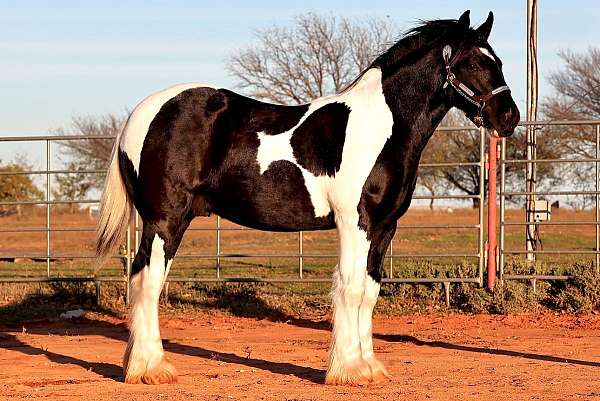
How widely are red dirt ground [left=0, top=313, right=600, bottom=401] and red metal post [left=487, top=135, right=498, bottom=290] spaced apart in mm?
669

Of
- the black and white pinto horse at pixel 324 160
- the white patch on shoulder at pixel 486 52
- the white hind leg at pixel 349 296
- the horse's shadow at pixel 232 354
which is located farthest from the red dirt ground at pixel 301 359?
the white patch on shoulder at pixel 486 52

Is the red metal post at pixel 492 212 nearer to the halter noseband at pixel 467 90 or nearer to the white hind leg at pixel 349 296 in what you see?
the halter noseband at pixel 467 90

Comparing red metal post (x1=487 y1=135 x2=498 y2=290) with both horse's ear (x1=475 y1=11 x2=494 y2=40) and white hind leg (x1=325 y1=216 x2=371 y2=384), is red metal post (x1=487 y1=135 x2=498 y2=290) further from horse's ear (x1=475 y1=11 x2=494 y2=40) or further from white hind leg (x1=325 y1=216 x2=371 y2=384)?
white hind leg (x1=325 y1=216 x2=371 y2=384)

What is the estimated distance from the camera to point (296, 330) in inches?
337

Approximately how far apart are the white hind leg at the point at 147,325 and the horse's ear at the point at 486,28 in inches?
97.6

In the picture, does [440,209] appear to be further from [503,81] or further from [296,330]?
[503,81]

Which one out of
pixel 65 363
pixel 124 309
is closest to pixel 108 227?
pixel 65 363

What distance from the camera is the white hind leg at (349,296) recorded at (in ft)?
18.7

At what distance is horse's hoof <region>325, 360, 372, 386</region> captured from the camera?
5629 millimetres

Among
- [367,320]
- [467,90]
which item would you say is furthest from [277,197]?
[467,90]

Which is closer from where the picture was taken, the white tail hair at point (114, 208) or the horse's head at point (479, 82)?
the horse's head at point (479, 82)

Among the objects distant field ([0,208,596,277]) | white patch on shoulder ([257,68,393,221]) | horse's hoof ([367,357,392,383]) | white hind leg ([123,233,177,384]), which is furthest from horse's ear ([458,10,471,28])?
distant field ([0,208,596,277])

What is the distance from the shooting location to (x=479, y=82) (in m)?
5.88

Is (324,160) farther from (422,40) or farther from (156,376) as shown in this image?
(156,376)
